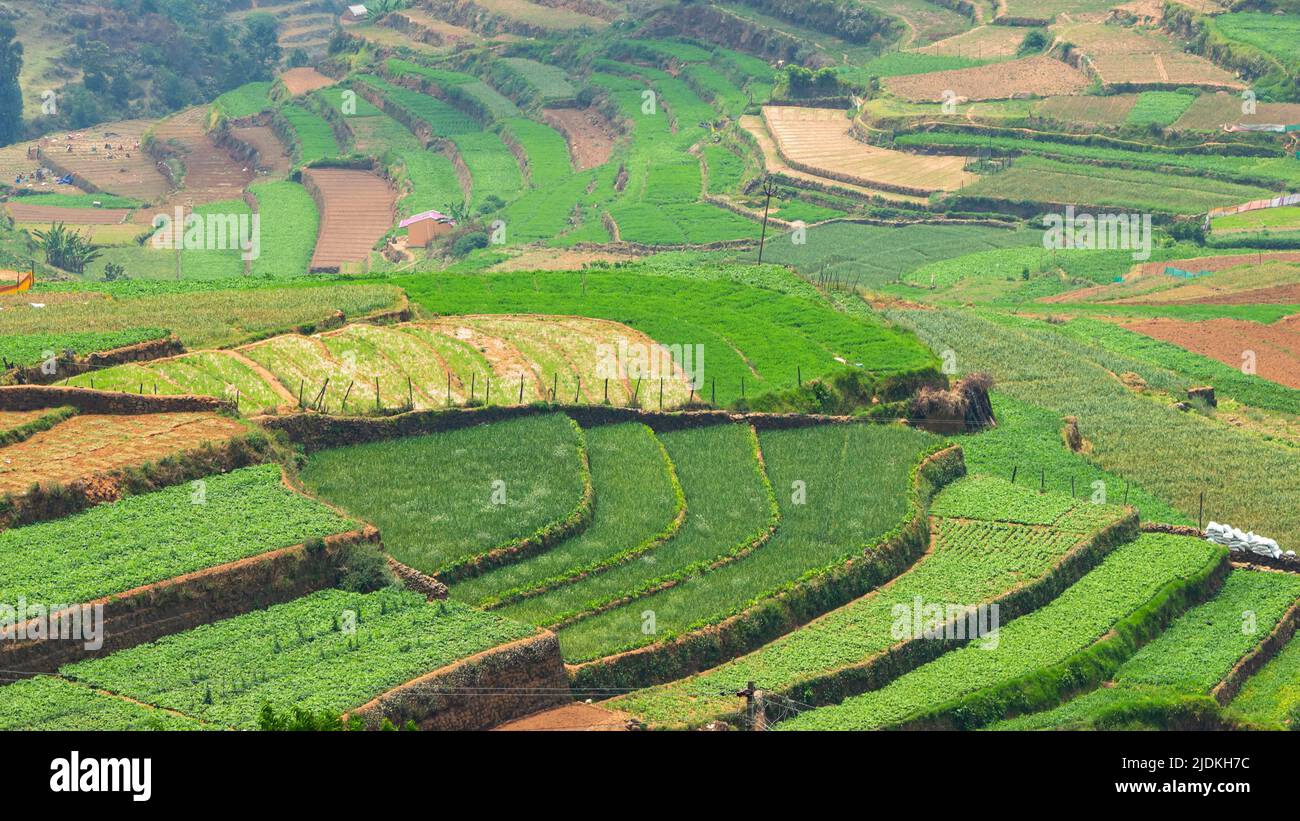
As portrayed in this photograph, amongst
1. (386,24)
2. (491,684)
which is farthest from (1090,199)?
(386,24)

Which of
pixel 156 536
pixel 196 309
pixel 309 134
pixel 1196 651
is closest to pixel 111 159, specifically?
pixel 309 134

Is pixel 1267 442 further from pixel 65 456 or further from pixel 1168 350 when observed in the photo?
pixel 65 456

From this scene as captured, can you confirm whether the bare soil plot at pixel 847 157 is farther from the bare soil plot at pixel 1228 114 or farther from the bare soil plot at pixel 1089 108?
the bare soil plot at pixel 1228 114

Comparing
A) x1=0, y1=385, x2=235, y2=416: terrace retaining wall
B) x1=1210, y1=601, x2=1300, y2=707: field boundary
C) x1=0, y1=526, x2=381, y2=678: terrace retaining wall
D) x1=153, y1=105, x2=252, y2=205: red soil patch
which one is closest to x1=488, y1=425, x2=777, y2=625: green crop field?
x1=0, y1=526, x2=381, y2=678: terrace retaining wall

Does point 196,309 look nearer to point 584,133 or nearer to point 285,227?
point 285,227

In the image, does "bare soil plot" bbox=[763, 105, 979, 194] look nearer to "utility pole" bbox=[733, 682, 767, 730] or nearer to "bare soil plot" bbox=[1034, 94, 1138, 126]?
"bare soil plot" bbox=[1034, 94, 1138, 126]

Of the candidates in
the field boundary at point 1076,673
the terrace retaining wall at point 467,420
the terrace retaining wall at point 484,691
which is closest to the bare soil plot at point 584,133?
the terrace retaining wall at point 467,420
